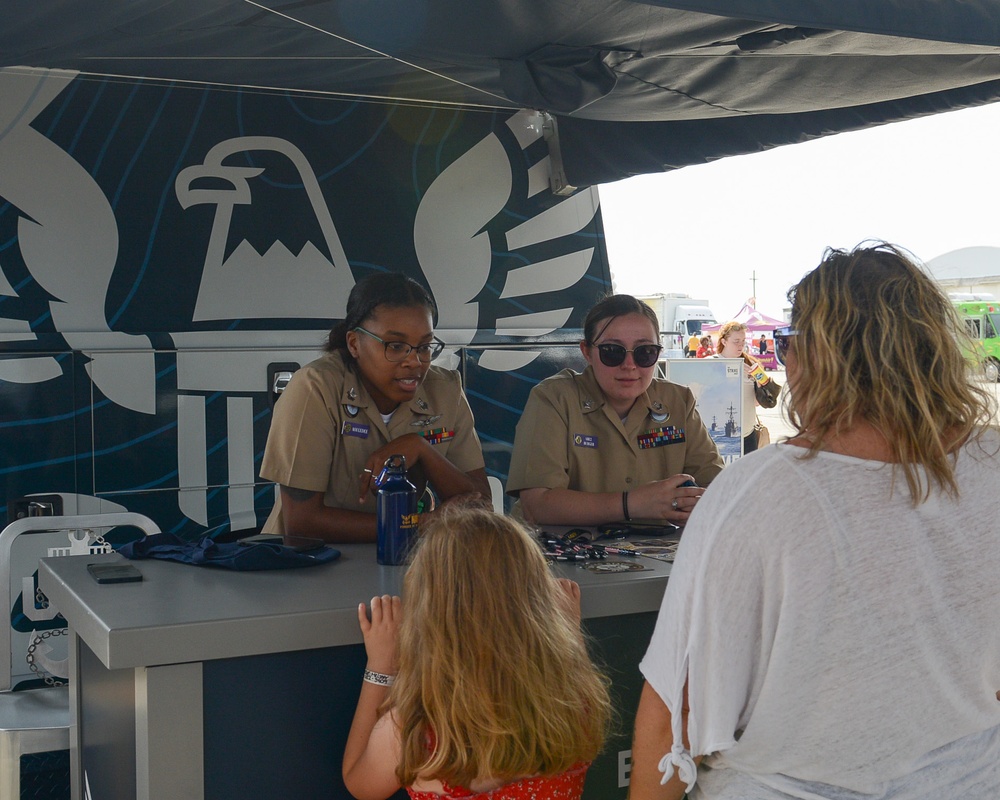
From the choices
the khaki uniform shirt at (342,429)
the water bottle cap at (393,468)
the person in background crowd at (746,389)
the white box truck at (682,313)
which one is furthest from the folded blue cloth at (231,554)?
the white box truck at (682,313)

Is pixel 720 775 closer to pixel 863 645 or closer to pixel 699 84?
pixel 863 645

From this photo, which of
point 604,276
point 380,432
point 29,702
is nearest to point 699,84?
point 604,276

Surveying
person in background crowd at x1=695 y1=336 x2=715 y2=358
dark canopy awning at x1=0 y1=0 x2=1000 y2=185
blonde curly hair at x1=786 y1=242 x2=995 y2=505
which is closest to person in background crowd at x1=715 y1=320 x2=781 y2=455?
dark canopy awning at x1=0 y1=0 x2=1000 y2=185

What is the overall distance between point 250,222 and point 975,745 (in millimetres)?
3099

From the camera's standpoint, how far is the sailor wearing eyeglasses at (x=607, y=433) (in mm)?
2908

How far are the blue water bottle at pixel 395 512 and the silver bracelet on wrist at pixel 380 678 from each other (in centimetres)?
49

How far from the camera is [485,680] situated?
5.01ft

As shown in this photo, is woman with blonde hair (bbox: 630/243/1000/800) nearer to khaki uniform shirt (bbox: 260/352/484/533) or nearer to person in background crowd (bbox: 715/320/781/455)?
khaki uniform shirt (bbox: 260/352/484/533)

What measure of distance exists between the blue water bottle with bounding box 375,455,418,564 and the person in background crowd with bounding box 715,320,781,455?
210 inches

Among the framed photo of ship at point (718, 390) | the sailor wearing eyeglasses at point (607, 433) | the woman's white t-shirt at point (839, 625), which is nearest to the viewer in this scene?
the woman's white t-shirt at point (839, 625)

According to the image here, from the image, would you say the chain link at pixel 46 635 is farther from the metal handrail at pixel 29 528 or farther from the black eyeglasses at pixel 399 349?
the black eyeglasses at pixel 399 349

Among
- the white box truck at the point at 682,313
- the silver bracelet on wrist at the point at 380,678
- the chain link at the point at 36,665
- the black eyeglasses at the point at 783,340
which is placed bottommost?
the chain link at the point at 36,665

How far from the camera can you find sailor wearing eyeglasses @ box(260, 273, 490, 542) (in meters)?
2.60

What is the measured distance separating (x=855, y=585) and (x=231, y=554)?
4.45 ft
